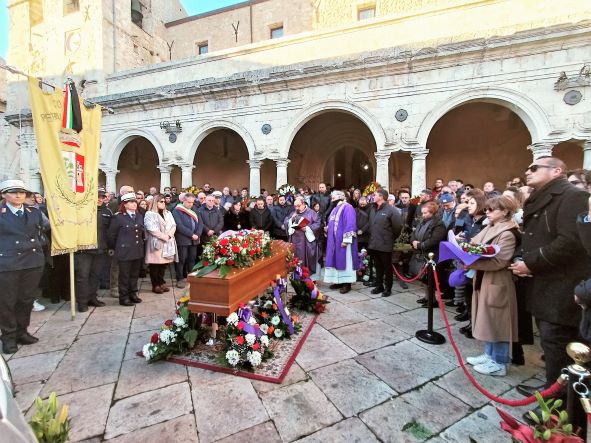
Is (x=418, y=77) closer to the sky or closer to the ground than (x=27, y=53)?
closer to the ground

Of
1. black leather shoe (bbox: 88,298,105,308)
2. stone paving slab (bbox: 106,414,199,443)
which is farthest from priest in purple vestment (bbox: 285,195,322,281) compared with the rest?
stone paving slab (bbox: 106,414,199,443)

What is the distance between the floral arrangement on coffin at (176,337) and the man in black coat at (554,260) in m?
3.23

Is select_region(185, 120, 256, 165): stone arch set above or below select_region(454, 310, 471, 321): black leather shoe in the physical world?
above

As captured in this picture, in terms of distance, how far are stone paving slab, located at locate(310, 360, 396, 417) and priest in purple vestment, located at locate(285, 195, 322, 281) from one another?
2967mm

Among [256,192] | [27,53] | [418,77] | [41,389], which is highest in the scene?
[27,53]

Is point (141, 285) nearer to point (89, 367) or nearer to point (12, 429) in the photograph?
point (89, 367)

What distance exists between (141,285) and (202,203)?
2.18 m

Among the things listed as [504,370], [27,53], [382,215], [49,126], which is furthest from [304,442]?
[27,53]

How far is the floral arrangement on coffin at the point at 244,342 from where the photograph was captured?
275cm

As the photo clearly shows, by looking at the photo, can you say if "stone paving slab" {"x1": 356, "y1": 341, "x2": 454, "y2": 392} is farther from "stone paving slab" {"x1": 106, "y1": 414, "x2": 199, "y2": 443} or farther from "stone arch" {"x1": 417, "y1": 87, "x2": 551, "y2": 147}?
"stone arch" {"x1": 417, "y1": 87, "x2": 551, "y2": 147}

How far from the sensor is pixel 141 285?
588cm

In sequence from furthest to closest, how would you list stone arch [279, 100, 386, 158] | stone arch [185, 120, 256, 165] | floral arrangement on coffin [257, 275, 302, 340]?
1. stone arch [185, 120, 256, 165]
2. stone arch [279, 100, 386, 158]
3. floral arrangement on coffin [257, 275, 302, 340]

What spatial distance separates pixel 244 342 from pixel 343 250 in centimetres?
285

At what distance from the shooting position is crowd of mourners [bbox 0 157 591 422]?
7.16 feet
